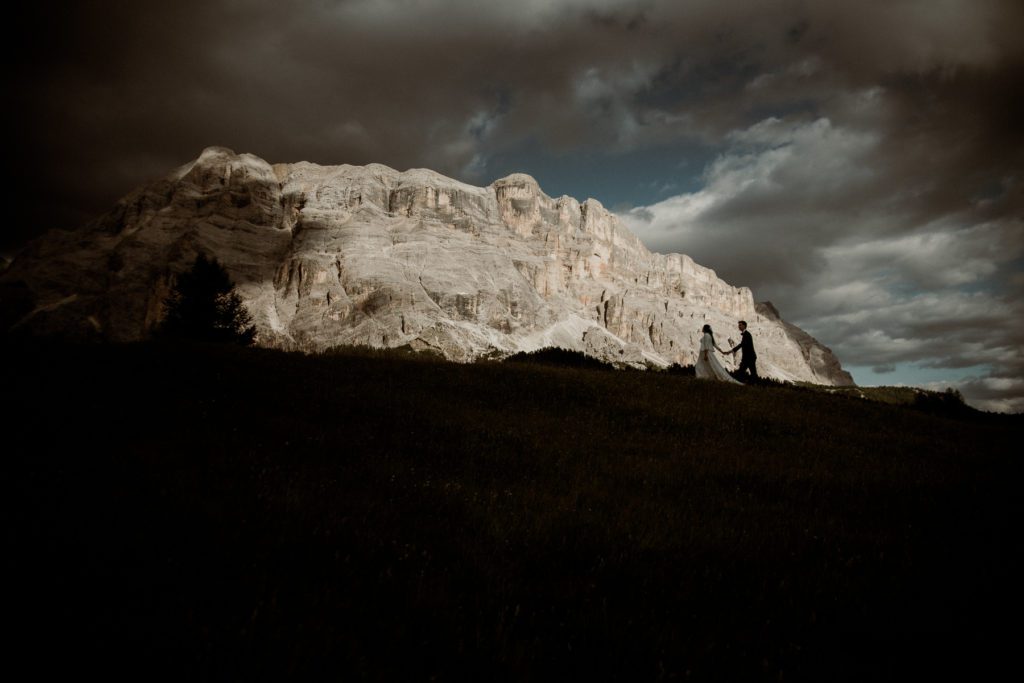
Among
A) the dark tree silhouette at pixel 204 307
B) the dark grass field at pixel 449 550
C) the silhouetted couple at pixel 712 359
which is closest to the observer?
the dark grass field at pixel 449 550

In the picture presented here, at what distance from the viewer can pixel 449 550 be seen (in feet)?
13.3

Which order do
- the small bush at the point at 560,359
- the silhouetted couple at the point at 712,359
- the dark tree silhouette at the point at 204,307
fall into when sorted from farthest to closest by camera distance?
the dark tree silhouette at the point at 204,307, the silhouetted couple at the point at 712,359, the small bush at the point at 560,359

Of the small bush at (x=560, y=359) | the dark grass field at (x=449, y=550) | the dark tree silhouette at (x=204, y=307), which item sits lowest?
the dark grass field at (x=449, y=550)

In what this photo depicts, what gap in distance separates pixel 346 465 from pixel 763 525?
5.03m

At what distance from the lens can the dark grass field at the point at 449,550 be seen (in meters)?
2.62

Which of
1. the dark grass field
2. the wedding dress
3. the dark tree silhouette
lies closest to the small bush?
the wedding dress

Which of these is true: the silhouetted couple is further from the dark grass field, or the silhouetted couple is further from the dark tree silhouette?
the dark tree silhouette

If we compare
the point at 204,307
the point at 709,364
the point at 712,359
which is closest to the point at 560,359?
the point at 709,364

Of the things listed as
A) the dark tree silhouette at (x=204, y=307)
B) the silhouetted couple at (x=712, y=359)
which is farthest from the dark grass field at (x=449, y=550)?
the dark tree silhouette at (x=204, y=307)

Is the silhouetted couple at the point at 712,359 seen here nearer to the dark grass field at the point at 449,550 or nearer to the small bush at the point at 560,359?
the small bush at the point at 560,359

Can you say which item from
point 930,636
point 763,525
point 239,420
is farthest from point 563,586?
point 239,420

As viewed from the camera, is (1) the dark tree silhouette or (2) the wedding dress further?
(1) the dark tree silhouette

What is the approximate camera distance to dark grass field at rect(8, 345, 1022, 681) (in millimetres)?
2615

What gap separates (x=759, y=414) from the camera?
13.9 m
